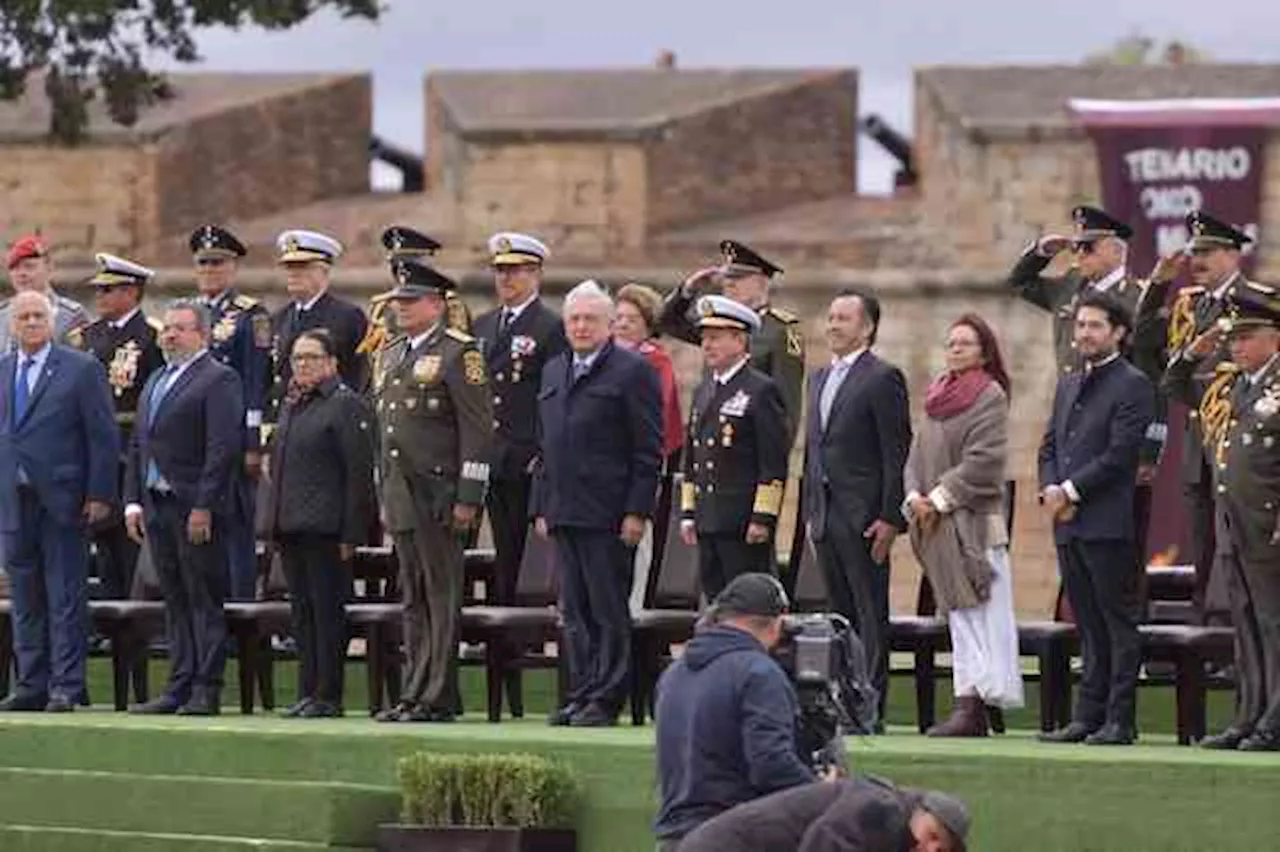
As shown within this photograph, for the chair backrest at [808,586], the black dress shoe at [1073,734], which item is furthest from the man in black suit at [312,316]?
the black dress shoe at [1073,734]

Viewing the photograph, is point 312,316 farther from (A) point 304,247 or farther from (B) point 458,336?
(B) point 458,336

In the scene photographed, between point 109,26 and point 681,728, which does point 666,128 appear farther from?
point 681,728

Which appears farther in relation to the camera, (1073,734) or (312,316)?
(312,316)

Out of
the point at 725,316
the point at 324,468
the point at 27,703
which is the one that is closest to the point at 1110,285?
the point at 725,316

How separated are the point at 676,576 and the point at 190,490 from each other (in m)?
1.93

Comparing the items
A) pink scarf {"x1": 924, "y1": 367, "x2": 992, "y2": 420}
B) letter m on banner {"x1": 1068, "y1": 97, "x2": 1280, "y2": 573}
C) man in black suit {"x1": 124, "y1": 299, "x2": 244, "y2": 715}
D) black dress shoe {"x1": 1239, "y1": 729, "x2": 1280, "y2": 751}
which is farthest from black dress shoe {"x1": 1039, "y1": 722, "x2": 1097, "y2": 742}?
letter m on banner {"x1": 1068, "y1": 97, "x2": 1280, "y2": 573}

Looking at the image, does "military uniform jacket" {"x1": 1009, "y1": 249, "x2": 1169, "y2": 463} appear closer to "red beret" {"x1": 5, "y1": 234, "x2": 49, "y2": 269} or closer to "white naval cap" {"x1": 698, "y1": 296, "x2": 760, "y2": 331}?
"white naval cap" {"x1": 698, "y1": 296, "x2": 760, "y2": 331}

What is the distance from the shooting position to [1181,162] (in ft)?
109

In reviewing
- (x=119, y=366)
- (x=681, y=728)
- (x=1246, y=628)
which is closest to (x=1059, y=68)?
(x=119, y=366)

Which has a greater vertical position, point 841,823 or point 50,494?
point 50,494

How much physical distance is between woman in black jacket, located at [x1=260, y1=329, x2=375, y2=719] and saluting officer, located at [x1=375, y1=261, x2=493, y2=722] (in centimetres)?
27

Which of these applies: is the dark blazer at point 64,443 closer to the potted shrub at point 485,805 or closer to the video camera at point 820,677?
the potted shrub at point 485,805

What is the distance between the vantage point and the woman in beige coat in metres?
18.6

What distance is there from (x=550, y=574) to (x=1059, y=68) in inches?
606
